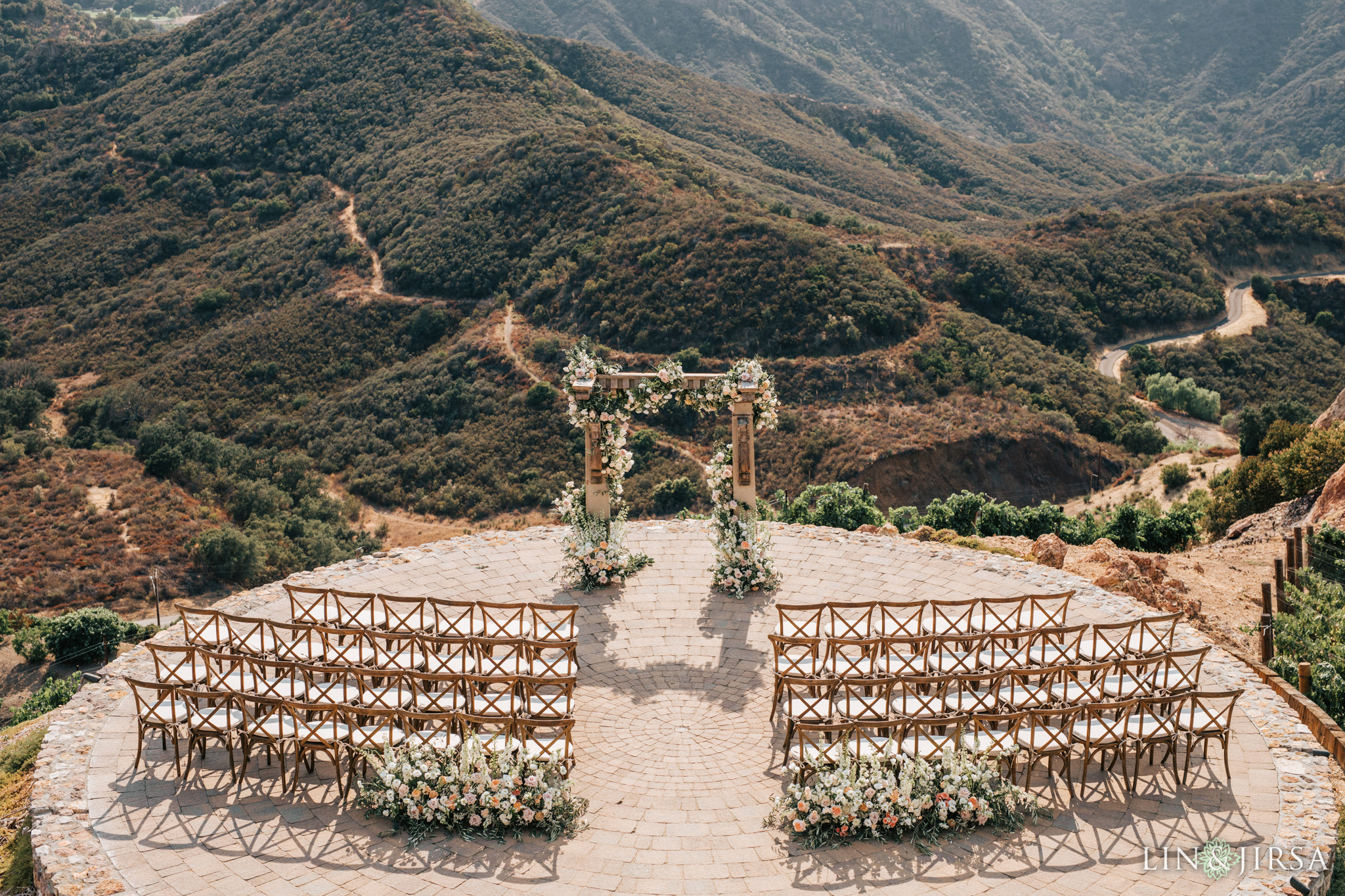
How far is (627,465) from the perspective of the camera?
12.9 metres

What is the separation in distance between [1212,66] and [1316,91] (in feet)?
76.4

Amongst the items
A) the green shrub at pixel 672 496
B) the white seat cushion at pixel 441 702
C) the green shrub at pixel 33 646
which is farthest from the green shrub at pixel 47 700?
the green shrub at pixel 672 496

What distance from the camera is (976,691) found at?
28.7 ft

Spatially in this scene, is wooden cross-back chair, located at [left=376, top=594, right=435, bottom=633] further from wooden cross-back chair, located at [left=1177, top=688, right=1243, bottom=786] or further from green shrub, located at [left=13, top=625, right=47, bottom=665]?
green shrub, located at [left=13, top=625, right=47, bottom=665]

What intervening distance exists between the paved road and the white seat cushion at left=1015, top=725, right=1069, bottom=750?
126ft

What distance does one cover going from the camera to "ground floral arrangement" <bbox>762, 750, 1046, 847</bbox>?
7.36 metres

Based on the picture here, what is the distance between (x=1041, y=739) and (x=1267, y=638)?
4.96 metres

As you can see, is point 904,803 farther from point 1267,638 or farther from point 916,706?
point 1267,638

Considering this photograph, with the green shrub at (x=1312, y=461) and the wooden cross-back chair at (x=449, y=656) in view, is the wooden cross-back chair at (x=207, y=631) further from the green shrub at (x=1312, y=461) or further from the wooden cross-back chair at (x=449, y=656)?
the green shrub at (x=1312, y=461)

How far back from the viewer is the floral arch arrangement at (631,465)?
40.6 feet

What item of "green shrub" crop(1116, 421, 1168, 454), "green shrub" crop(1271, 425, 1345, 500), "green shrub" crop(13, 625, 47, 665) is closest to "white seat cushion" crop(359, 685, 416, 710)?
"green shrub" crop(13, 625, 47, 665)

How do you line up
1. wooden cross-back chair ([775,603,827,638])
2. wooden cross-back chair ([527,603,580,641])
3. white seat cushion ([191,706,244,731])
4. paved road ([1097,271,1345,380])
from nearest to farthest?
white seat cushion ([191,706,244,731]), wooden cross-back chair ([527,603,580,641]), wooden cross-back chair ([775,603,827,638]), paved road ([1097,271,1345,380])

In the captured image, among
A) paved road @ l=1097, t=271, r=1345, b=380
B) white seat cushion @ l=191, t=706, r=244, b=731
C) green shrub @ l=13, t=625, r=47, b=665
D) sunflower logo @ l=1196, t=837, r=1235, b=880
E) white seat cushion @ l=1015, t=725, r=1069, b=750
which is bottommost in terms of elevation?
green shrub @ l=13, t=625, r=47, b=665

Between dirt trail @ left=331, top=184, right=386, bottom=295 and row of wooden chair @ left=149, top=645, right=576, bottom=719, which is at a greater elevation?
dirt trail @ left=331, top=184, right=386, bottom=295
